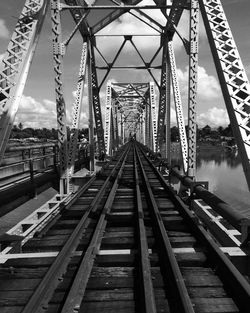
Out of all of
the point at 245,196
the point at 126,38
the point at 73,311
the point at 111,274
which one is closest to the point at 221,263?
the point at 111,274

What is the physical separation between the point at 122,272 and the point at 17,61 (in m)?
5.20

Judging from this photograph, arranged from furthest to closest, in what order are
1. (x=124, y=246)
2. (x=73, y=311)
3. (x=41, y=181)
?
(x=41, y=181), (x=124, y=246), (x=73, y=311)

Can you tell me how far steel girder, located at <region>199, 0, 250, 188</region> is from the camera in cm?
621

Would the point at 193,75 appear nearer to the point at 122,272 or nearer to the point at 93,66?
the point at 122,272

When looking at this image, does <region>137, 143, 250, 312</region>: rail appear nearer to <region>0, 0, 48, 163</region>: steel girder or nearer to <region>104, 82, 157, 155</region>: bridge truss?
<region>0, 0, 48, 163</region>: steel girder

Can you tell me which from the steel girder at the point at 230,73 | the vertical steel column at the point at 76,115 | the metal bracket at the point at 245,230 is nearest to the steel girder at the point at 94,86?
the vertical steel column at the point at 76,115

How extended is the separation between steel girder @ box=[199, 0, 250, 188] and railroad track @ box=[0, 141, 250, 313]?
71.2 inches

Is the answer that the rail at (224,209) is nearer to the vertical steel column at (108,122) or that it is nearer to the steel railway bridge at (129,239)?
the steel railway bridge at (129,239)

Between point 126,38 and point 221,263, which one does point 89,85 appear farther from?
point 221,263

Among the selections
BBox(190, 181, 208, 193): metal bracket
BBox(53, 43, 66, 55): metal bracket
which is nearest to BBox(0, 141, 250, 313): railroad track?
BBox(190, 181, 208, 193): metal bracket

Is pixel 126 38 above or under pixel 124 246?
above

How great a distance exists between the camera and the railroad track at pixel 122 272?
396cm

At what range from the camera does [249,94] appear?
6516 mm

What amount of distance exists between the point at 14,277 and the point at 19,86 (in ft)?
14.1
